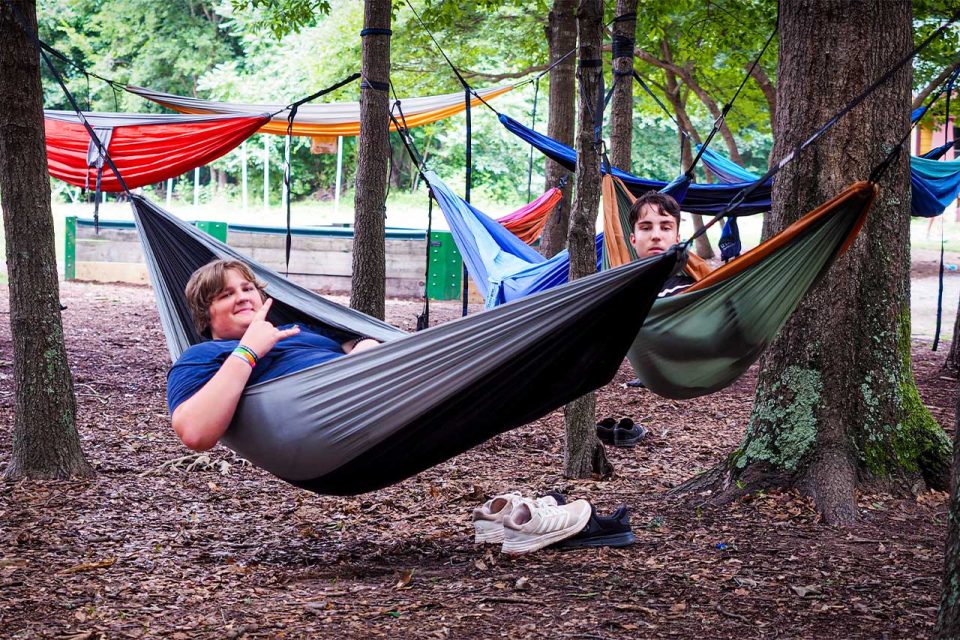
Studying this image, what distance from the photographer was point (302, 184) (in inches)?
830

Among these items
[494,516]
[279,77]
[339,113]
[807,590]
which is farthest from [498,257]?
[279,77]

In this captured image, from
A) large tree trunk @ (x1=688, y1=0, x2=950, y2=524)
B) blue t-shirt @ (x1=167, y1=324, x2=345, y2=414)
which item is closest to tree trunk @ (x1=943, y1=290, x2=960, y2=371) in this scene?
large tree trunk @ (x1=688, y1=0, x2=950, y2=524)

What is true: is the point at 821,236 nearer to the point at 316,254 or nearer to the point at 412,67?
the point at 316,254

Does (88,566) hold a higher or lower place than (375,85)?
lower

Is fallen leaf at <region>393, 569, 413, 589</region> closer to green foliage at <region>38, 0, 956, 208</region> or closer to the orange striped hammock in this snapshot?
the orange striped hammock

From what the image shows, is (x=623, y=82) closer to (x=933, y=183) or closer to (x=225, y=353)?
(x=933, y=183)

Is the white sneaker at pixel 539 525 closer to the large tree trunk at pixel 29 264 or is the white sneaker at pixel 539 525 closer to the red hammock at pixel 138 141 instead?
the large tree trunk at pixel 29 264

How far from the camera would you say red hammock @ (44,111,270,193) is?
16.1ft

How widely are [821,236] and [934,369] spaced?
3.77m

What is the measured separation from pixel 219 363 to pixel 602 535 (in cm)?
101

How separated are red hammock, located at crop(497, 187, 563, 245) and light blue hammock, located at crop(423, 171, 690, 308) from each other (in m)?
1.61

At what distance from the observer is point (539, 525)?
2.26 metres

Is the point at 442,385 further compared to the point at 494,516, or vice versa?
the point at 494,516

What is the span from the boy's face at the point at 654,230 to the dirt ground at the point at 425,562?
0.72 metres
